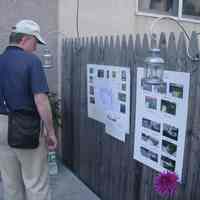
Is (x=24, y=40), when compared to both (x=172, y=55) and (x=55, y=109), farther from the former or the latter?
(x=55, y=109)

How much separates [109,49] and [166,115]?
1.21m

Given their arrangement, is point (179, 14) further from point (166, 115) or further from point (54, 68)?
point (166, 115)

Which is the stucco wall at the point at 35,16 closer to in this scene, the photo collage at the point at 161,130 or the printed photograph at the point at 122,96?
the printed photograph at the point at 122,96

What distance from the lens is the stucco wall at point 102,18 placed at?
5.14 meters

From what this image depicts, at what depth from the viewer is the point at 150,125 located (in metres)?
2.95

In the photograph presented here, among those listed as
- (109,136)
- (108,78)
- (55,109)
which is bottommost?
(109,136)

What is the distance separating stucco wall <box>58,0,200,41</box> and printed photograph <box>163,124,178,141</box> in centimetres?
290

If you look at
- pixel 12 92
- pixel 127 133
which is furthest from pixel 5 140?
pixel 127 133

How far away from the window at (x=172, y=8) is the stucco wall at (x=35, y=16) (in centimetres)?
180

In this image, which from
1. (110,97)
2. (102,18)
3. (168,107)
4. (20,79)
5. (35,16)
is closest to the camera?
(168,107)

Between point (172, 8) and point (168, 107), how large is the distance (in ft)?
14.0

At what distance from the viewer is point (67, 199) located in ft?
13.2

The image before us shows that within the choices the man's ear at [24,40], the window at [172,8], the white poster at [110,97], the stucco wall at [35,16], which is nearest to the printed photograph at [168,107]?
the white poster at [110,97]

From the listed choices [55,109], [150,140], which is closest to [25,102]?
[150,140]
